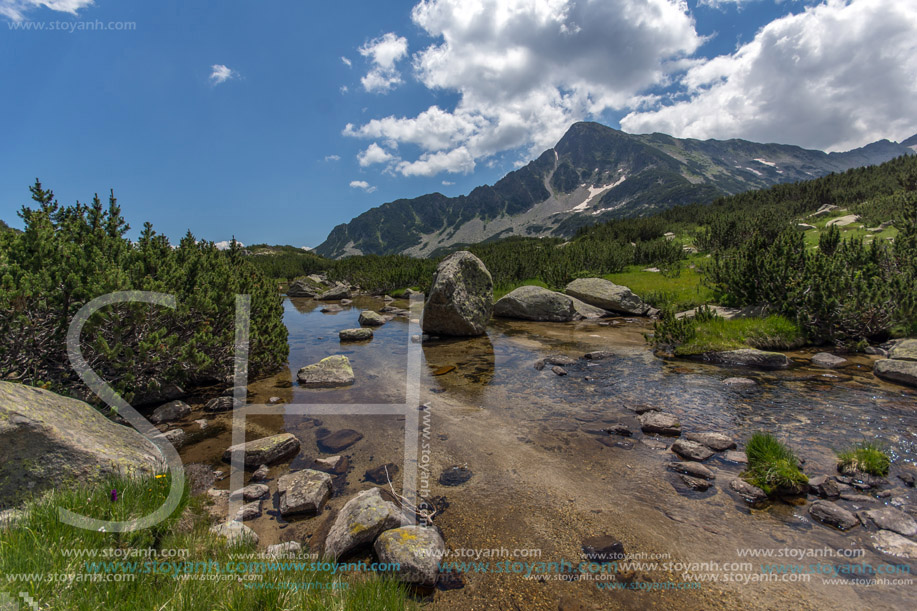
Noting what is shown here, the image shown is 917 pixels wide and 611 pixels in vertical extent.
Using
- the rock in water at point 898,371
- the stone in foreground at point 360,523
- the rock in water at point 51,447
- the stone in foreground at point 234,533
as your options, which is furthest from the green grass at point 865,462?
the rock in water at point 51,447

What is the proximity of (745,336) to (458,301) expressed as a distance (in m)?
13.1

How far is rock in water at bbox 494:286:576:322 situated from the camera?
24.1 meters

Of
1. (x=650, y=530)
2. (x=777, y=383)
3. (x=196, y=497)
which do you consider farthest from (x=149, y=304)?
(x=777, y=383)

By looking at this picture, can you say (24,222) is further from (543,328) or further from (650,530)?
(543,328)

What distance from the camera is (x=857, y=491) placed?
5832 millimetres

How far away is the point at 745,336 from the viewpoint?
47.6 feet

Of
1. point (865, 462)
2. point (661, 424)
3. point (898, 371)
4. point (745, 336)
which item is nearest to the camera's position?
point (865, 462)

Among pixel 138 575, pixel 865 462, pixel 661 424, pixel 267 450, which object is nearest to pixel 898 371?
pixel 865 462

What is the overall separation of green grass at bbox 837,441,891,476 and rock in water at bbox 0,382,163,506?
39.0ft

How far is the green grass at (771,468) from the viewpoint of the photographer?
19.4 feet

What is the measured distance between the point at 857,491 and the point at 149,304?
14968mm

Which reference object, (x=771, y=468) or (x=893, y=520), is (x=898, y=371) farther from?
(x=771, y=468)

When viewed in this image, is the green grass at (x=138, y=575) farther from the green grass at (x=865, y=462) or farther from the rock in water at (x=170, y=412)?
the green grass at (x=865, y=462)

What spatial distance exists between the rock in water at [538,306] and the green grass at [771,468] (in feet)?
57.6
